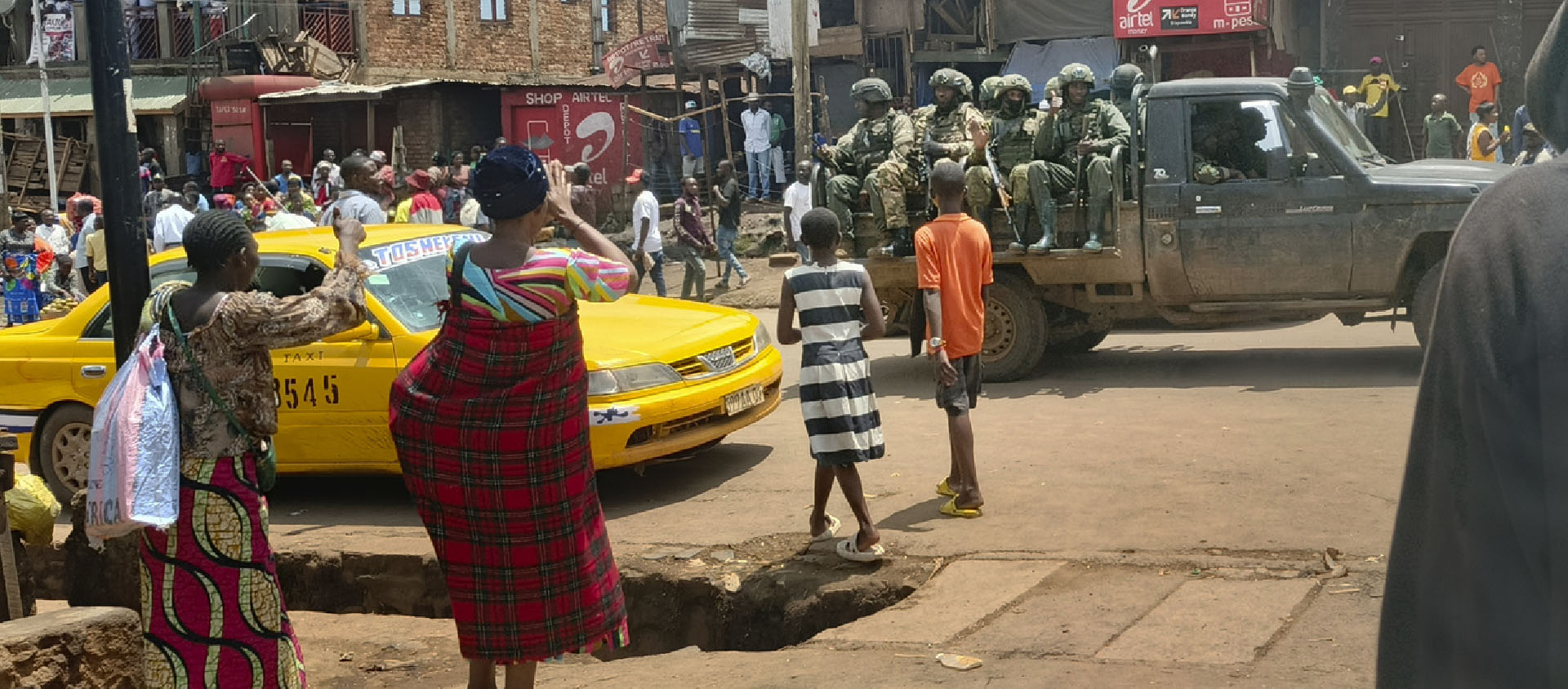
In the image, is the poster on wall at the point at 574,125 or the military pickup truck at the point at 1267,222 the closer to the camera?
the military pickup truck at the point at 1267,222

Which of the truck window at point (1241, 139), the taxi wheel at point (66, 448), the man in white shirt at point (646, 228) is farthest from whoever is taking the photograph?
the man in white shirt at point (646, 228)

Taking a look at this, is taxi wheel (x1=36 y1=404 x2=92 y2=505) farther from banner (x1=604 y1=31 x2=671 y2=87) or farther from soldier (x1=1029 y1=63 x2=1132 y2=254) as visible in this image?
banner (x1=604 y1=31 x2=671 y2=87)

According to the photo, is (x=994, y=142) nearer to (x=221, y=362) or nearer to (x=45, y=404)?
(x=45, y=404)

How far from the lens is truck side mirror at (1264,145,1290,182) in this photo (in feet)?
33.3

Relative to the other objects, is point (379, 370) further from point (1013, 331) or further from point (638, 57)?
point (638, 57)

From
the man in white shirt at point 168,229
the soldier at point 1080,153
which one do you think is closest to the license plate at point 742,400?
the soldier at point 1080,153

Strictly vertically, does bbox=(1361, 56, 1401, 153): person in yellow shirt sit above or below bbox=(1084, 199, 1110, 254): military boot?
above

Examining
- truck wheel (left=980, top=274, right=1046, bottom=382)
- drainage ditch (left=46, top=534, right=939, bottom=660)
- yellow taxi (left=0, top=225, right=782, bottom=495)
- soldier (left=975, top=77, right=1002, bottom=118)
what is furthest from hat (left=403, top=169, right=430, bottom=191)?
drainage ditch (left=46, top=534, right=939, bottom=660)

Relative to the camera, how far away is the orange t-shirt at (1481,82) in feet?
64.7

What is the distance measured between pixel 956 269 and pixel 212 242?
145 inches

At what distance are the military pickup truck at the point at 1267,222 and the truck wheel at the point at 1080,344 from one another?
89 cm

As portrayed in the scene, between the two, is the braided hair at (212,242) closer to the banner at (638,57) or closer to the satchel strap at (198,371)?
the satchel strap at (198,371)

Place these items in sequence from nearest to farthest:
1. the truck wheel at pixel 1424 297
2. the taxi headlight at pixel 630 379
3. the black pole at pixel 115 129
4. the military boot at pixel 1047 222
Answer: the black pole at pixel 115 129 < the taxi headlight at pixel 630 379 < the truck wheel at pixel 1424 297 < the military boot at pixel 1047 222

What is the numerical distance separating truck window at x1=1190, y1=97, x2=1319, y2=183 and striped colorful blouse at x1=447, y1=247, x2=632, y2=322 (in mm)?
6840
